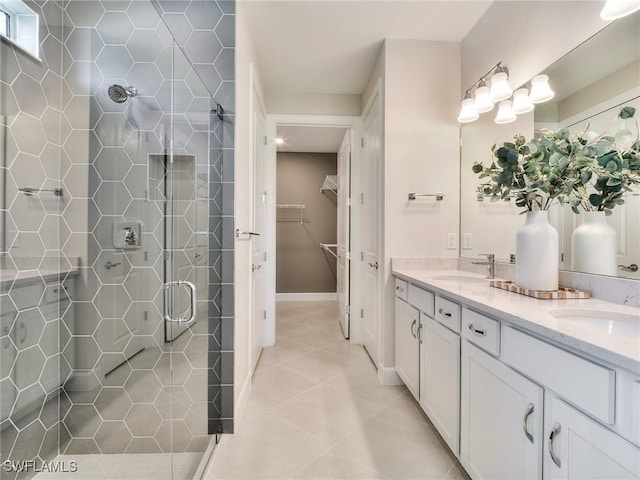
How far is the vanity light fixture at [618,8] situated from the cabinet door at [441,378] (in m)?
1.43

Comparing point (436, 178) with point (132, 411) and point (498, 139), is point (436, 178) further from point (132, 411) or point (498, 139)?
point (132, 411)

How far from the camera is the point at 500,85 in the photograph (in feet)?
5.95

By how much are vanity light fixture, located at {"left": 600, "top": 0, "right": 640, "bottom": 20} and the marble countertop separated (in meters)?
1.10

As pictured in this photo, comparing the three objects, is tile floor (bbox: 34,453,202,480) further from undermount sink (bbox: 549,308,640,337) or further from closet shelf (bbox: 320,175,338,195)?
closet shelf (bbox: 320,175,338,195)

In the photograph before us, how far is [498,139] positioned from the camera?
1.96 metres

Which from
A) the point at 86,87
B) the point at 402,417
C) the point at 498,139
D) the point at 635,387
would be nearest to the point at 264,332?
the point at 402,417

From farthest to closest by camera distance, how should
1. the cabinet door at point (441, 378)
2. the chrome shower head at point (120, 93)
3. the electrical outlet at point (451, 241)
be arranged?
the electrical outlet at point (451, 241) → the chrome shower head at point (120, 93) → the cabinet door at point (441, 378)

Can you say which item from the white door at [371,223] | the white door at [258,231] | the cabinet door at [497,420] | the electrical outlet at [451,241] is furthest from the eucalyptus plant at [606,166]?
the white door at [258,231]

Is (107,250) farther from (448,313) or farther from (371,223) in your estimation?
(371,223)

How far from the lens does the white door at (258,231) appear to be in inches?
93.2

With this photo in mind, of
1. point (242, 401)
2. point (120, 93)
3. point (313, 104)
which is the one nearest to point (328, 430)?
point (242, 401)

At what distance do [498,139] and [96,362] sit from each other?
2595mm

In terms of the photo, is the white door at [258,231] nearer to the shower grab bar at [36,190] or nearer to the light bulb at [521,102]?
the shower grab bar at [36,190]

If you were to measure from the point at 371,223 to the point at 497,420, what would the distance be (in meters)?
1.81
